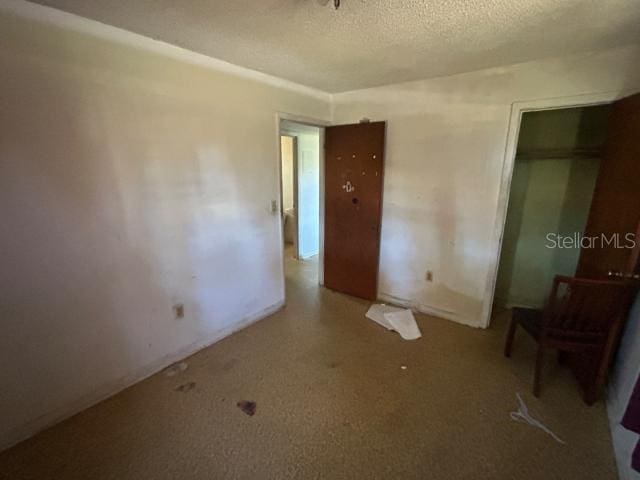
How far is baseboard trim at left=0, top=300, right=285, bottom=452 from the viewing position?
1551mm

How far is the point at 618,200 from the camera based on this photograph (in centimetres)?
172

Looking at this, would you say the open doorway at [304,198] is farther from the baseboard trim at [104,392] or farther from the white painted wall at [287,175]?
the baseboard trim at [104,392]

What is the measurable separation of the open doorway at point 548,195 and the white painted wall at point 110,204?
94.0 inches

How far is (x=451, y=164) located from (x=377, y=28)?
1.33m

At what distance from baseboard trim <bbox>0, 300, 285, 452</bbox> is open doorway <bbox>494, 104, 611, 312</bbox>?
2.73 meters

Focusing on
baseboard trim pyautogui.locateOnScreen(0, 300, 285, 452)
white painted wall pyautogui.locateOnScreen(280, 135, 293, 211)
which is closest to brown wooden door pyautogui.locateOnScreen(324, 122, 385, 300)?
baseboard trim pyautogui.locateOnScreen(0, 300, 285, 452)

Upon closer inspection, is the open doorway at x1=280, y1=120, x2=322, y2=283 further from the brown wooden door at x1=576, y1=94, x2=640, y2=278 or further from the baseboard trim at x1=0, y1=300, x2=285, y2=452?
the brown wooden door at x1=576, y1=94, x2=640, y2=278

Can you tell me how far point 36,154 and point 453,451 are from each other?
2539mm

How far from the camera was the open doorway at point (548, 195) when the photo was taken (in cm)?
250

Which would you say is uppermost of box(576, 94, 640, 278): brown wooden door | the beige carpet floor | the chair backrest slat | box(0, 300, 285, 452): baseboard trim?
box(576, 94, 640, 278): brown wooden door

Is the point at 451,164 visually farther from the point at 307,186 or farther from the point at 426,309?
the point at 307,186

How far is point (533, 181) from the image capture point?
272cm

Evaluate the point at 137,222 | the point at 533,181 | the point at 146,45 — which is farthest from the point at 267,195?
the point at 533,181

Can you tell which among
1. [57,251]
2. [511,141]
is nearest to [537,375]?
[511,141]
